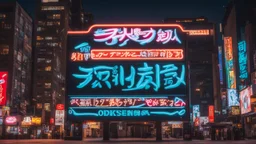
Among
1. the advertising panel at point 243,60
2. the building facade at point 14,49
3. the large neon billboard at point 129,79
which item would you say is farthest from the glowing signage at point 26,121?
the building facade at point 14,49

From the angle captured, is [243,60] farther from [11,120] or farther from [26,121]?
[11,120]

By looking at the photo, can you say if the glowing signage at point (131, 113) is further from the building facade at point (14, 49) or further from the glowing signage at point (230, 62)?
the building facade at point (14, 49)

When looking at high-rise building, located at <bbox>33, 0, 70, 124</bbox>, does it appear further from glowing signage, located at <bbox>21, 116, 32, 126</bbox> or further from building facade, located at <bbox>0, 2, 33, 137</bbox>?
glowing signage, located at <bbox>21, 116, 32, 126</bbox>

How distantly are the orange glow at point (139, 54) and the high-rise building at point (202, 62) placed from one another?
395 feet

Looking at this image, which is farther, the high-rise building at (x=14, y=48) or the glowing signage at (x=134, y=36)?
the high-rise building at (x=14, y=48)

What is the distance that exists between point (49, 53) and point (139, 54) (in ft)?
463

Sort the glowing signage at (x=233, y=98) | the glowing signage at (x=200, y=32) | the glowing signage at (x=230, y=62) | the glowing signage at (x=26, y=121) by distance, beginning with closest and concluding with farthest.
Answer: the glowing signage at (x=26, y=121) < the glowing signage at (x=233, y=98) < the glowing signage at (x=230, y=62) < the glowing signage at (x=200, y=32)

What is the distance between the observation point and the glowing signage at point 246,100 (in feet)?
215

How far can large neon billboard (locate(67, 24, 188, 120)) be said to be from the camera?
135 feet

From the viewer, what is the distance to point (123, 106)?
1617 inches

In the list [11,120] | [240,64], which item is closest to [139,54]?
[11,120]

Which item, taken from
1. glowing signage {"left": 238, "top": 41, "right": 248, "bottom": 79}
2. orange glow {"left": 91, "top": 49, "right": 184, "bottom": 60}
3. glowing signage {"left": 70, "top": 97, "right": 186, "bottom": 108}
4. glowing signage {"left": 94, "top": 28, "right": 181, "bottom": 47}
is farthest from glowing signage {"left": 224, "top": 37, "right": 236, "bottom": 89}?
glowing signage {"left": 70, "top": 97, "right": 186, "bottom": 108}

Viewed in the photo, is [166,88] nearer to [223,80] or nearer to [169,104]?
[169,104]

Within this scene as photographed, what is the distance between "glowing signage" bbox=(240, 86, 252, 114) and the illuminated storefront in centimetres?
2767
